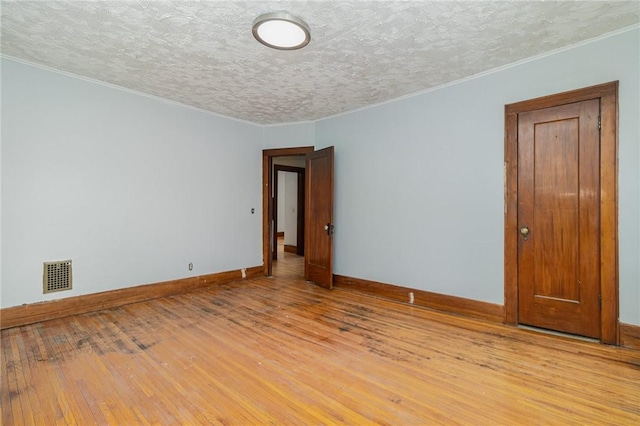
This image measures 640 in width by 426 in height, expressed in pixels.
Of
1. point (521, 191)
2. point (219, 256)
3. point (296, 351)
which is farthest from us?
point (219, 256)

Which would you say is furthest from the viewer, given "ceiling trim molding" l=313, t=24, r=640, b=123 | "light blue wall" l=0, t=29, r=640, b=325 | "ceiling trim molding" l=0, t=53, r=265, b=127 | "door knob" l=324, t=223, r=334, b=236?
"door knob" l=324, t=223, r=334, b=236

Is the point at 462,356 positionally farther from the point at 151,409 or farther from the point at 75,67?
the point at 75,67

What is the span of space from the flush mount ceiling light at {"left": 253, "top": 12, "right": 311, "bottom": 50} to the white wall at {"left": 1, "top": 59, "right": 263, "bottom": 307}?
242cm

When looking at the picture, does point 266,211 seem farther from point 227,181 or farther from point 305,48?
point 305,48

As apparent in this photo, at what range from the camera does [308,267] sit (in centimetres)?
515

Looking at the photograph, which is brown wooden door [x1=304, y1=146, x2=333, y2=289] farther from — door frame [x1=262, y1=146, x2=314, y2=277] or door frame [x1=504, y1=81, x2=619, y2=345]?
→ door frame [x1=504, y1=81, x2=619, y2=345]

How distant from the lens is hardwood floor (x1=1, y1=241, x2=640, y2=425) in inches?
72.1

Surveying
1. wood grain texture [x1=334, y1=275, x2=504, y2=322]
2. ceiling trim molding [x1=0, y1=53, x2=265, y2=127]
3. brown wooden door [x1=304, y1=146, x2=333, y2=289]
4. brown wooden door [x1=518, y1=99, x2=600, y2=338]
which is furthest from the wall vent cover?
brown wooden door [x1=518, y1=99, x2=600, y2=338]

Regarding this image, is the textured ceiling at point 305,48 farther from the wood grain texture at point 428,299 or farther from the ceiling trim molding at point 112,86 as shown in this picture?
the wood grain texture at point 428,299

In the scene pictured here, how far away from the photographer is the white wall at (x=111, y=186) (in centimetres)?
315

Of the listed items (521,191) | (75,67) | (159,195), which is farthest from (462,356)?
(75,67)

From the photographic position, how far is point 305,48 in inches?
110

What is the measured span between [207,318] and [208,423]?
5.87 ft

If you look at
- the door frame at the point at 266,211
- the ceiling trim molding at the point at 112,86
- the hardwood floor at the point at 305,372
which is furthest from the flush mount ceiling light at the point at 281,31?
the door frame at the point at 266,211
